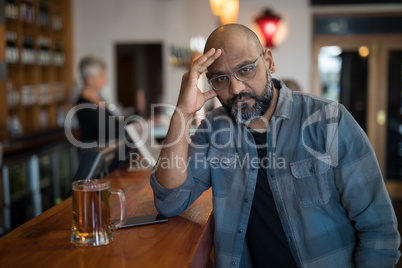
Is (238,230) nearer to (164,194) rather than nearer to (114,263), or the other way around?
(164,194)

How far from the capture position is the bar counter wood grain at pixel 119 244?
975 millimetres

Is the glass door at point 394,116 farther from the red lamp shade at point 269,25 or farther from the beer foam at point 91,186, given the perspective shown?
the beer foam at point 91,186

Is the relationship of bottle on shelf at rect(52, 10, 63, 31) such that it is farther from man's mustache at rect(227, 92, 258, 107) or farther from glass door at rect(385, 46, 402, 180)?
man's mustache at rect(227, 92, 258, 107)

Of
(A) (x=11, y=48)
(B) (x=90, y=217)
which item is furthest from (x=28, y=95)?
(B) (x=90, y=217)

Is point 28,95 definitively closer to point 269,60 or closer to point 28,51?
point 28,51

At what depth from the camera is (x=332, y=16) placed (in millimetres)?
5488

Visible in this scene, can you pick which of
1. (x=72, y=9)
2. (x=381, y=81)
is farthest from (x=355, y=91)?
(x=72, y=9)

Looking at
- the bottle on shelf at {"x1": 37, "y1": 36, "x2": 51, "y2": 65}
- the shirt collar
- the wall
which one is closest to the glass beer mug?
the shirt collar

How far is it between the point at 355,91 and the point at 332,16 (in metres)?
1.09

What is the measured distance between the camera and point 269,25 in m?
5.33

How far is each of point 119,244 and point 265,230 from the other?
597 mm

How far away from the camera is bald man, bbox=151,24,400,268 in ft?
4.27

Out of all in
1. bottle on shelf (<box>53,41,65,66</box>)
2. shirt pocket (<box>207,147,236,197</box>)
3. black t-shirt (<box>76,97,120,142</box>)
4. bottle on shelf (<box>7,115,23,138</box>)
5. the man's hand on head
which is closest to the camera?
the man's hand on head

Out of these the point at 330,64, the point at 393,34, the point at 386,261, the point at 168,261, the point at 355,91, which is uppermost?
the point at 393,34
